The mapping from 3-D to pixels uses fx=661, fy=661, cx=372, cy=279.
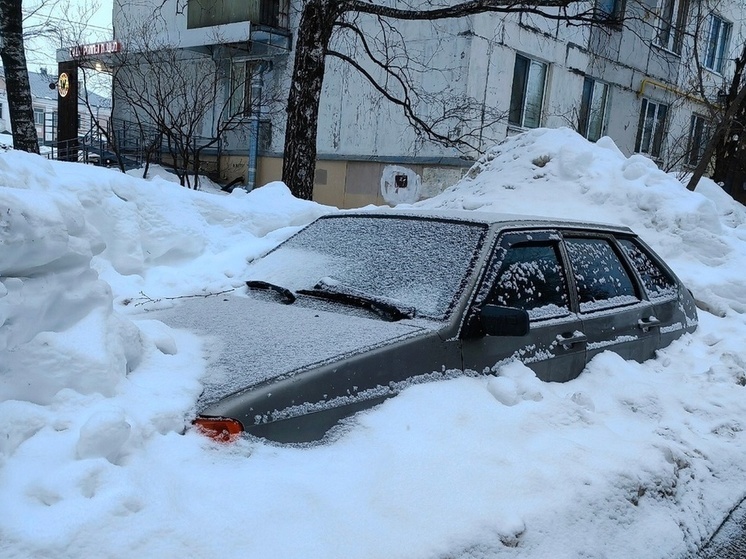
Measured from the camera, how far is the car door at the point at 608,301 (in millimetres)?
3746

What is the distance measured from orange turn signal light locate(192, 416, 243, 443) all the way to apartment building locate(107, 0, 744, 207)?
1019 centimetres

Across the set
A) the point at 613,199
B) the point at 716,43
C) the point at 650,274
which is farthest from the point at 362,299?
the point at 716,43

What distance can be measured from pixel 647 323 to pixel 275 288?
7.73 feet

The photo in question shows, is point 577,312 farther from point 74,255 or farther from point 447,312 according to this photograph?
point 74,255

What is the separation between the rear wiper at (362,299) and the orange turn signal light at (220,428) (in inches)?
39.6

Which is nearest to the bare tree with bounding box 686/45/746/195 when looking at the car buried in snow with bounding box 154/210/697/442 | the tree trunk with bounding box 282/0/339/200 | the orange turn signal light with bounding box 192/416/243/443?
the tree trunk with bounding box 282/0/339/200

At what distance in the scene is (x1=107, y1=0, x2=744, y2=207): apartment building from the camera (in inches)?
542

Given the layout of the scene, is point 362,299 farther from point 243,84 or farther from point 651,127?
point 651,127

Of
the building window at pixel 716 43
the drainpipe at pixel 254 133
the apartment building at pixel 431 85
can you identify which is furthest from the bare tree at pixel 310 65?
the building window at pixel 716 43

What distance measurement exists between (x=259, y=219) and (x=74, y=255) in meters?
4.48

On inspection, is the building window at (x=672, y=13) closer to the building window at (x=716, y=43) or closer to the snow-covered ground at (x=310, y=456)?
the building window at (x=716, y=43)

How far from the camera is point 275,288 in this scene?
3.46 metres

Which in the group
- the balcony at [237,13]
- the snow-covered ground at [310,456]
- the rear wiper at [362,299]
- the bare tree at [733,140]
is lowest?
the snow-covered ground at [310,456]

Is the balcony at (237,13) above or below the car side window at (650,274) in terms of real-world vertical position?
above
